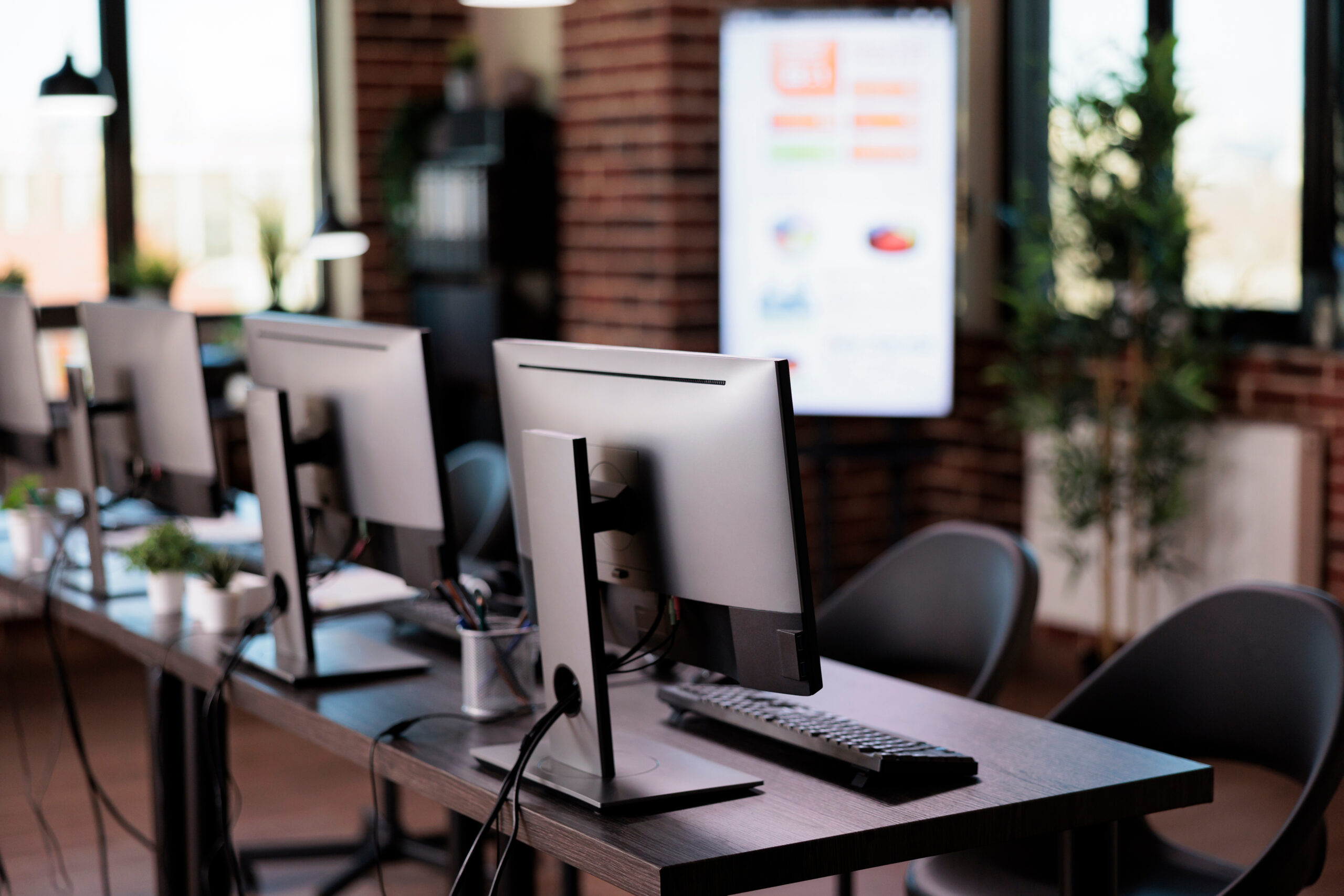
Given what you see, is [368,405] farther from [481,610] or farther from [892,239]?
[892,239]

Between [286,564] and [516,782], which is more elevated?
[286,564]

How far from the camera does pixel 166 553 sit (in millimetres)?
2705

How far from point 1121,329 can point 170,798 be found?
286cm

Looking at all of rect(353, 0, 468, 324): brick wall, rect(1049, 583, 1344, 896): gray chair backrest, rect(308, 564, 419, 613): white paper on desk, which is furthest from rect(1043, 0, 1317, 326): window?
rect(353, 0, 468, 324): brick wall

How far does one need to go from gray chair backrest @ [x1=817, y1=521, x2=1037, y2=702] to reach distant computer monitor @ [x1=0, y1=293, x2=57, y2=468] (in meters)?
1.71

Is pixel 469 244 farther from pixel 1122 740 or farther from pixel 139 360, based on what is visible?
pixel 1122 740

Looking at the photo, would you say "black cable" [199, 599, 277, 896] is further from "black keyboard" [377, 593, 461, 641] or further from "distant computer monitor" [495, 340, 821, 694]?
"distant computer monitor" [495, 340, 821, 694]

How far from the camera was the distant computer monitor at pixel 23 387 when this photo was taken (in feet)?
10.8

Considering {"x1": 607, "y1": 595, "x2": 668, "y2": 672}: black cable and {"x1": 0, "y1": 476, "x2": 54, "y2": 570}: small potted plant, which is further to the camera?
{"x1": 0, "y1": 476, "x2": 54, "y2": 570}: small potted plant

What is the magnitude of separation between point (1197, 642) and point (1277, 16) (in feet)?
9.03

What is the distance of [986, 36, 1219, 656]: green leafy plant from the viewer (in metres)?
4.21

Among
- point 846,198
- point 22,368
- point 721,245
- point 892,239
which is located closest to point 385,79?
point 721,245

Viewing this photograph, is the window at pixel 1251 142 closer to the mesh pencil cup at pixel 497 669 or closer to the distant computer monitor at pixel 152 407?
the distant computer monitor at pixel 152 407

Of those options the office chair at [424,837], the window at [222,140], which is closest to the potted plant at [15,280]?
the window at [222,140]
